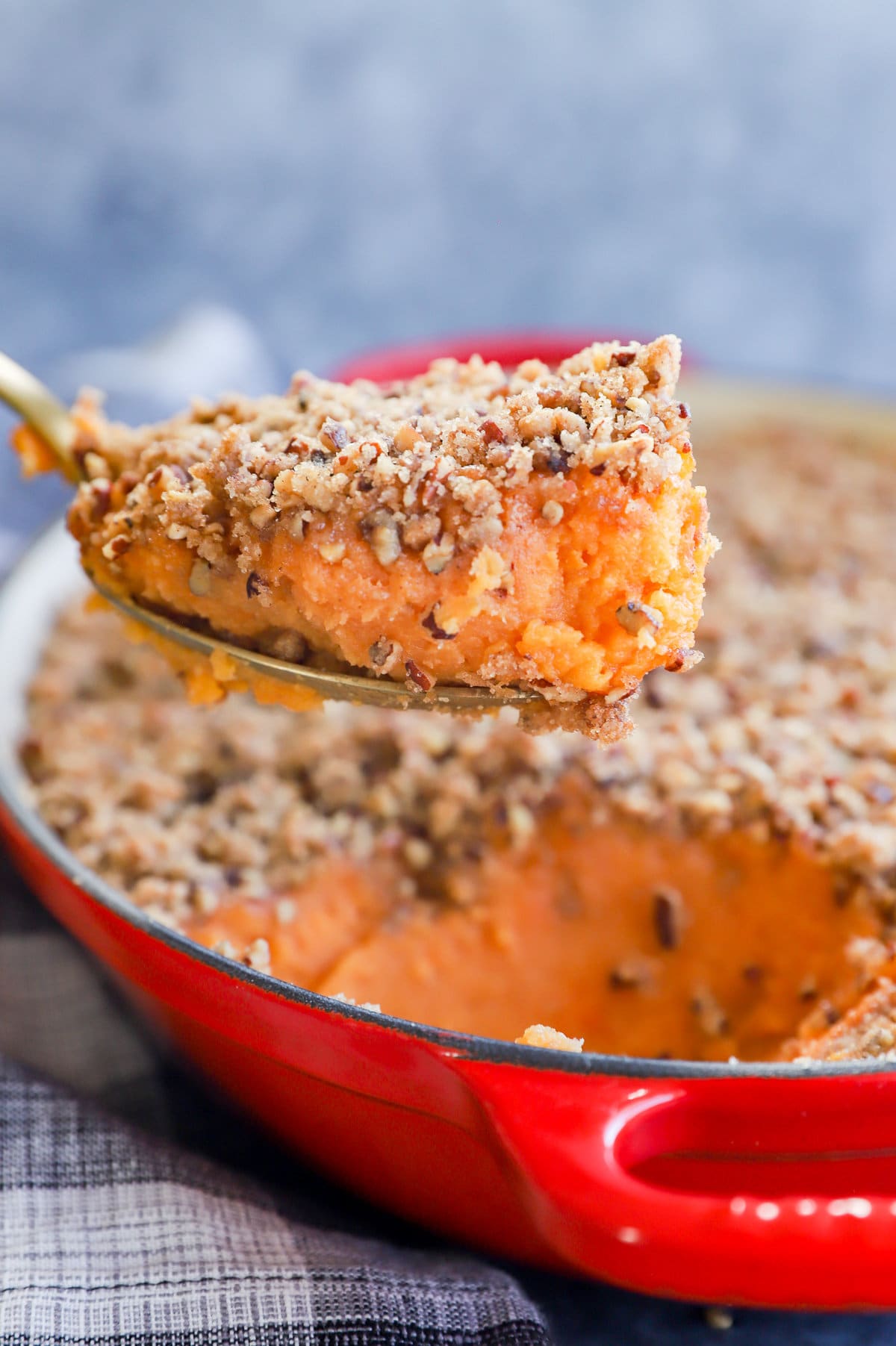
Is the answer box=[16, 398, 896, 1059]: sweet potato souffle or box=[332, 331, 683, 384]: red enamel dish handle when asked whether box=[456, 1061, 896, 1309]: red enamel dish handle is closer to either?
box=[16, 398, 896, 1059]: sweet potato souffle

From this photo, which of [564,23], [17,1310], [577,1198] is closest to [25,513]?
[17,1310]

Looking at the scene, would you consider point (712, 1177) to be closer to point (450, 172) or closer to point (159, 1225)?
point (159, 1225)

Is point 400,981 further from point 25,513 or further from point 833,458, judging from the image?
point 833,458

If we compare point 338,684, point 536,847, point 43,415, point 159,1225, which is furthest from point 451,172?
point 159,1225

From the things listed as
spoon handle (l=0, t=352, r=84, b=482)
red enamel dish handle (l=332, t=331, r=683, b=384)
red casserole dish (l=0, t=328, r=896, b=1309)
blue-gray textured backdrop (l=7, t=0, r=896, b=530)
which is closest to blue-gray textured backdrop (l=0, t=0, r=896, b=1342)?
blue-gray textured backdrop (l=7, t=0, r=896, b=530)

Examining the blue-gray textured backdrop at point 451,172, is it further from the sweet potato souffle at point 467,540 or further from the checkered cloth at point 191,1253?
the checkered cloth at point 191,1253

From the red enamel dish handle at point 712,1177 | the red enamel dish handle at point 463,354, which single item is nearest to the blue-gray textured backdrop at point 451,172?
the red enamel dish handle at point 463,354
